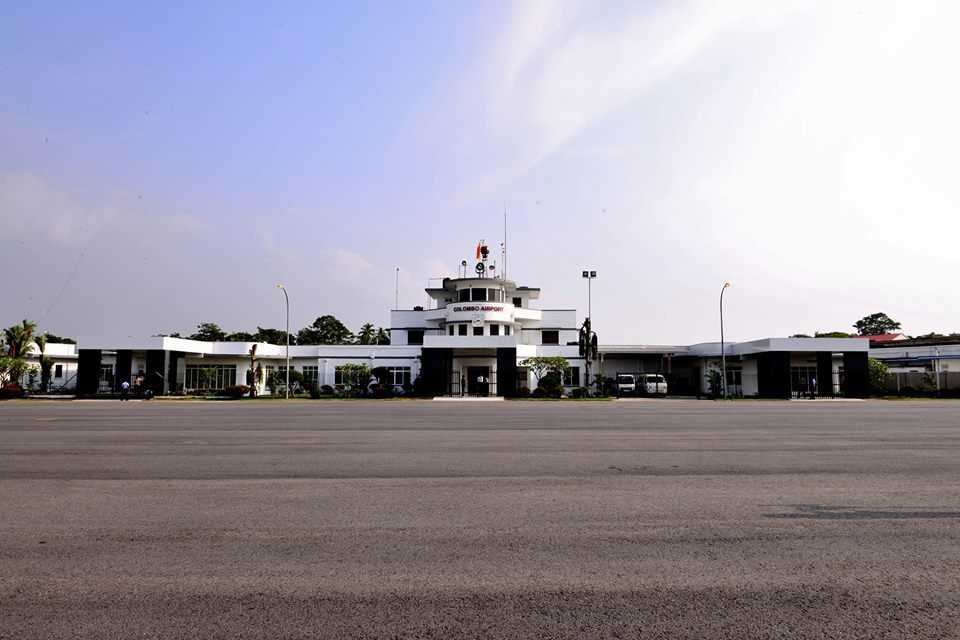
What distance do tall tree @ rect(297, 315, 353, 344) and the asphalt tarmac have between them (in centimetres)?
8987

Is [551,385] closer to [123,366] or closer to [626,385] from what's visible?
[626,385]

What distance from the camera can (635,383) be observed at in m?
59.6

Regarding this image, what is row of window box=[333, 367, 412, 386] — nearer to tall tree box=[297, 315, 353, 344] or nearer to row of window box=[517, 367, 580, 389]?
row of window box=[517, 367, 580, 389]

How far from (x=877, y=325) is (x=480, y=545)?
5450 inches

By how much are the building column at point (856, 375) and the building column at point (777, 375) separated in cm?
513

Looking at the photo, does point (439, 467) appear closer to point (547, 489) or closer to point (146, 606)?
point (547, 489)

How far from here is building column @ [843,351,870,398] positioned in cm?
5209

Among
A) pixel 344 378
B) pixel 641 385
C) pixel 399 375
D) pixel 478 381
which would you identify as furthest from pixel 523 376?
pixel 344 378

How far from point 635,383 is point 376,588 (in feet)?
185

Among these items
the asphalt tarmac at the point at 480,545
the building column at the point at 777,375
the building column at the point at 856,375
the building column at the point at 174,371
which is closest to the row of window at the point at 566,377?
the building column at the point at 777,375

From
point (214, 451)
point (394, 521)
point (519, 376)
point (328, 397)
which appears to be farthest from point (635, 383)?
point (394, 521)

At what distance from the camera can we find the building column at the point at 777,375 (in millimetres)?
51469

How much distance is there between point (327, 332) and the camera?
103812mm

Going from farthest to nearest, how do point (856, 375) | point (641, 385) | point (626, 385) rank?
point (641, 385), point (626, 385), point (856, 375)
